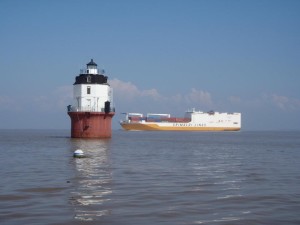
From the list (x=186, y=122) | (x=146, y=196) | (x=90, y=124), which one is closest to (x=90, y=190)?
(x=146, y=196)

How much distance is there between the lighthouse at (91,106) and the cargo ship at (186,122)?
92.1 metres

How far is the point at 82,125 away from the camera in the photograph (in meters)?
49.9

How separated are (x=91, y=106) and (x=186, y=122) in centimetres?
10023

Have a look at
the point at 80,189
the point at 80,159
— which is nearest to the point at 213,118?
the point at 80,159

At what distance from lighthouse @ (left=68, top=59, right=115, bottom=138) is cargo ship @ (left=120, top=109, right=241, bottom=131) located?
92.1 meters

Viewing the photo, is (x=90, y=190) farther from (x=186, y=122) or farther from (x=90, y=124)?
(x=186, y=122)

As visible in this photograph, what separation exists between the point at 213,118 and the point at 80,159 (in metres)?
125

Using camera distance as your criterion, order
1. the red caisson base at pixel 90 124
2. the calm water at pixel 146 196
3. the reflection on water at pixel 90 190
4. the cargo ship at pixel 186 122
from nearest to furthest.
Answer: the calm water at pixel 146 196 < the reflection on water at pixel 90 190 < the red caisson base at pixel 90 124 < the cargo ship at pixel 186 122

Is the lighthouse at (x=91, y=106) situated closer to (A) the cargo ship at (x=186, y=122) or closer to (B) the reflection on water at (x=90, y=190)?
(B) the reflection on water at (x=90, y=190)

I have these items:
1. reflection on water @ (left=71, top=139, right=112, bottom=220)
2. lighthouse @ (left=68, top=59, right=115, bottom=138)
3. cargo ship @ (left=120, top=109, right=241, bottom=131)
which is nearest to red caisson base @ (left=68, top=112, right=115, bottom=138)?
lighthouse @ (left=68, top=59, right=115, bottom=138)

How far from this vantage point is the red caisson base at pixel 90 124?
49.5m

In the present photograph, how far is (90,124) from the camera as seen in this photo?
4966cm

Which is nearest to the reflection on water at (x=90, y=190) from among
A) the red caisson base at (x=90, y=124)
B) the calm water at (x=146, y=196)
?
the calm water at (x=146, y=196)

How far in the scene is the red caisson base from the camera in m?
49.5
